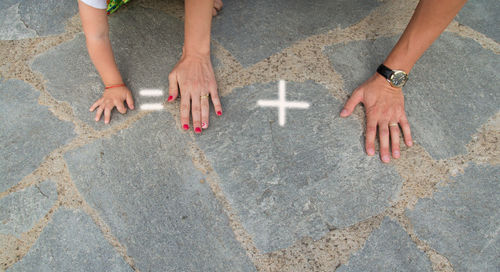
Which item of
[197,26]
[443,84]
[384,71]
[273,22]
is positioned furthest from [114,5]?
[443,84]

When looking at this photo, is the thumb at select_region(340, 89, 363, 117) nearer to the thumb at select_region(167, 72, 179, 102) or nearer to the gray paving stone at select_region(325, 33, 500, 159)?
the gray paving stone at select_region(325, 33, 500, 159)

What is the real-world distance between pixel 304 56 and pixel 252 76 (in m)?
0.26

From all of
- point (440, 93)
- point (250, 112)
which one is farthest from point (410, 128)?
point (250, 112)

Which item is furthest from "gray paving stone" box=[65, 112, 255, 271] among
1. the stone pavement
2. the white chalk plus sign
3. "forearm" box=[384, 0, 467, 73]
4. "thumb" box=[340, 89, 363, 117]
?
"forearm" box=[384, 0, 467, 73]

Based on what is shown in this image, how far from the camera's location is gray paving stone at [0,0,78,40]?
1.68 metres

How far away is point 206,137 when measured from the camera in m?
1.32

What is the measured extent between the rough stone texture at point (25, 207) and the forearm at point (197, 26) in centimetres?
78

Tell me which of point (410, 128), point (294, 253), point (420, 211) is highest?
point (410, 128)

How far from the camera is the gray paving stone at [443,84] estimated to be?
133 cm

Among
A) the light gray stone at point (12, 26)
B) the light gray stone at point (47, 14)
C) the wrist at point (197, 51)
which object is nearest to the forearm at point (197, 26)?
the wrist at point (197, 51)

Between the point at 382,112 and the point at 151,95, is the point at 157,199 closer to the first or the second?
the point at 151,95

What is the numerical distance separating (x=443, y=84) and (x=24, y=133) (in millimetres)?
1766

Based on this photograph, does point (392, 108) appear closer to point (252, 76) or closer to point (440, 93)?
point (440, 93)

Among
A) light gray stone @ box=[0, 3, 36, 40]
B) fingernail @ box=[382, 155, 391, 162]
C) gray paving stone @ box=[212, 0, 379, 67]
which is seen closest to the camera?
fingernail @ box=[382, 155, 391, 162]
